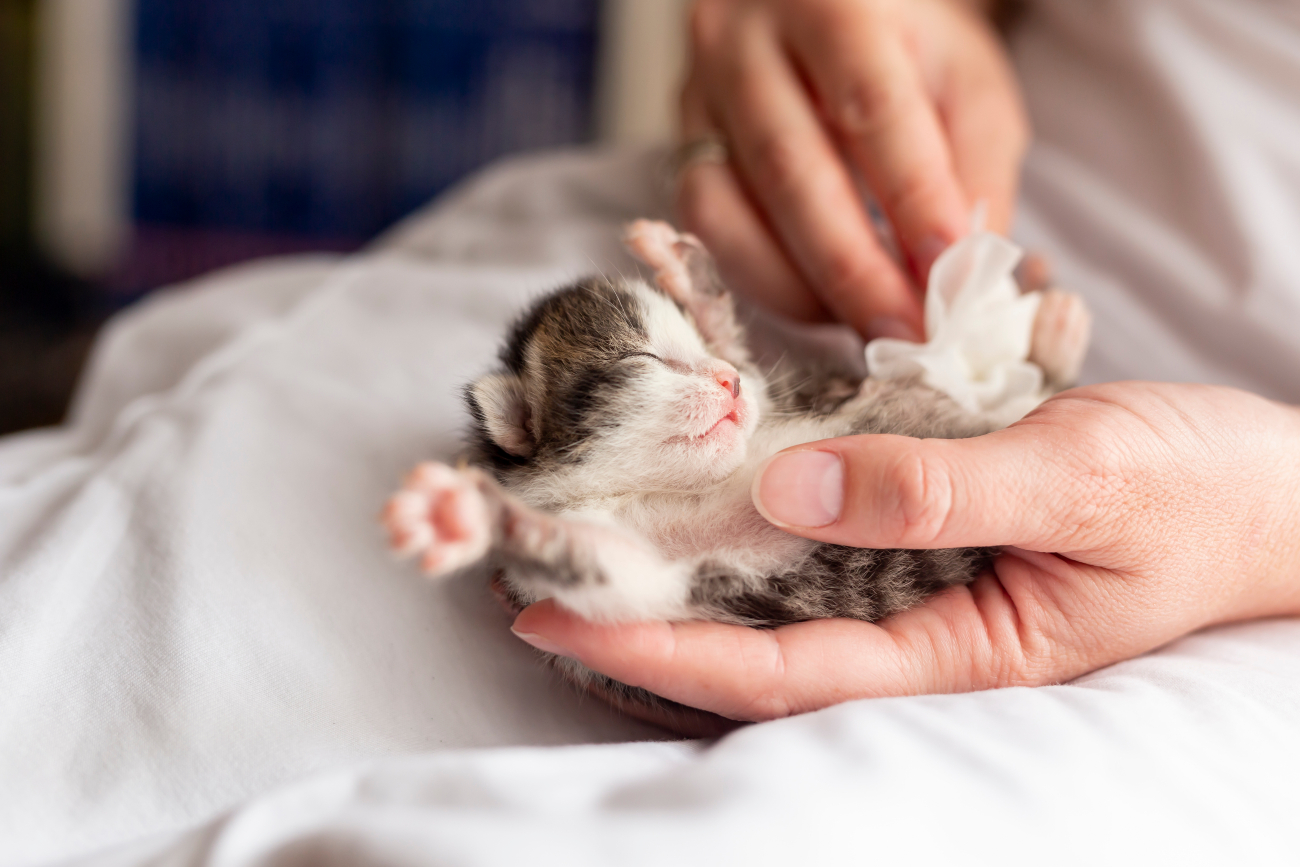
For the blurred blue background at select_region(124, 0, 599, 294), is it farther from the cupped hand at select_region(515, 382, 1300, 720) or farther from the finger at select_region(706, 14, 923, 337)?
the cupped hand at select_region(515, 382, 1300, 720)

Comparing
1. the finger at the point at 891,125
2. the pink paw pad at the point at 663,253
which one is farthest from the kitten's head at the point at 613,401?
the finger at the point at 891,125

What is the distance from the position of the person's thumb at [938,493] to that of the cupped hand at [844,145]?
529mm

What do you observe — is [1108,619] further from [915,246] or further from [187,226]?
[187,226]

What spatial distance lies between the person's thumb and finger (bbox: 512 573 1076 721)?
0.11 m

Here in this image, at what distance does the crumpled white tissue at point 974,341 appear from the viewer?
1286 mm

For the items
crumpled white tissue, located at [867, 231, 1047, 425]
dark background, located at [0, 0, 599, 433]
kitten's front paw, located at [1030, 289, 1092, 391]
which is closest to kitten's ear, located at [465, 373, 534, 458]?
crumpled white tissue, located at [867, 231, 1047, 425]

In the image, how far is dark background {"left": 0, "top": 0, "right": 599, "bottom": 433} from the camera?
4516 millimetres

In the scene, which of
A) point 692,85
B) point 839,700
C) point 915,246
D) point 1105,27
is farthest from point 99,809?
point 1105,27

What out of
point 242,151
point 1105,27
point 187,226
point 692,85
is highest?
point 1105,27

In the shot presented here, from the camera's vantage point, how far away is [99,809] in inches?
33.9

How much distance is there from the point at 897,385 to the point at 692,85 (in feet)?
2.91

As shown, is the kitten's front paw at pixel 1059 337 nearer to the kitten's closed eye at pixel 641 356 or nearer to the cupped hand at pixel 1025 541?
the cupped hand at pixel 1025 541

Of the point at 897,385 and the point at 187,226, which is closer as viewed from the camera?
the point at 897,385

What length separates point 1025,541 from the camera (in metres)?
0.93
